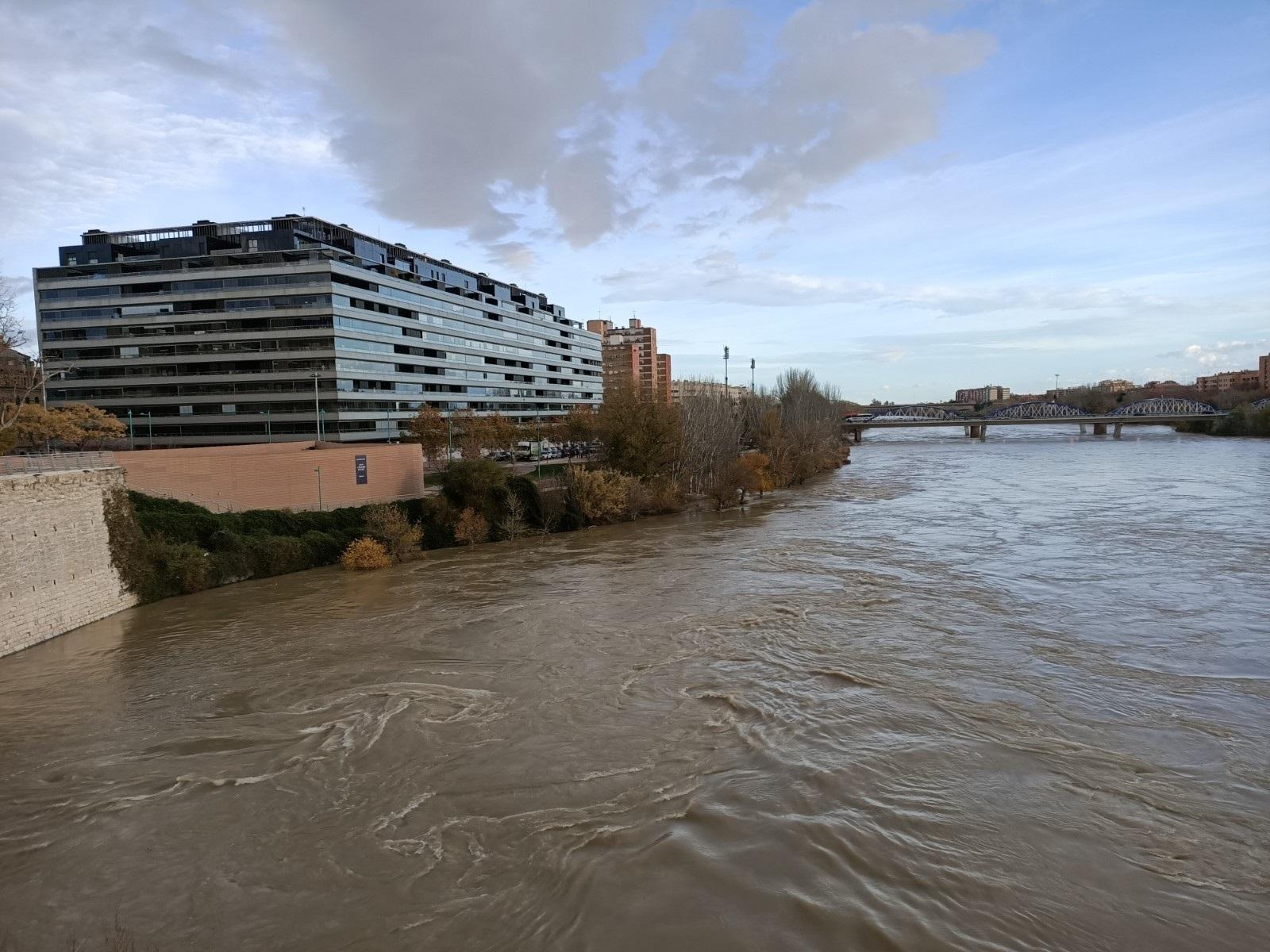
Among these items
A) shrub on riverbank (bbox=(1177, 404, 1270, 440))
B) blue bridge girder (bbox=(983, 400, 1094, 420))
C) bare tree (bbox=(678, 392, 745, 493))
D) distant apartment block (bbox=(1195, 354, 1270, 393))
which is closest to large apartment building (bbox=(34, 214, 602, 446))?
bare tree (bbox=(678, 392, 745, 493))

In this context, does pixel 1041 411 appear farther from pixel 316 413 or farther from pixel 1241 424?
pixel 316 413

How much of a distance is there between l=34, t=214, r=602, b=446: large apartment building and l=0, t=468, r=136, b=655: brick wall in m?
37.3

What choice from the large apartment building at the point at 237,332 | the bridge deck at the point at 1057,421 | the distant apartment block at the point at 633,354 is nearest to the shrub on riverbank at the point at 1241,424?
the bridge deck at the point at 1057,421

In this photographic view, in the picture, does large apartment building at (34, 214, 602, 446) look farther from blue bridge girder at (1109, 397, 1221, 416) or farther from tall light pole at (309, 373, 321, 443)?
blue bridge girder at (1109, 397, 1221, 416)

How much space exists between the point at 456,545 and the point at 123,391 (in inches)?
1968

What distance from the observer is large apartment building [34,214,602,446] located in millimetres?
59938

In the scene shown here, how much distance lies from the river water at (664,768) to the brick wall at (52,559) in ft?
2.33

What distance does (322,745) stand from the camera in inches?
432

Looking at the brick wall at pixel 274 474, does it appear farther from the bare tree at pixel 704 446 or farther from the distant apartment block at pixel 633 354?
the distant apartment block at pixel 633 354

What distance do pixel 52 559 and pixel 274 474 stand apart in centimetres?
968

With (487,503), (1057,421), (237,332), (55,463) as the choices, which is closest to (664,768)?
(55,463)

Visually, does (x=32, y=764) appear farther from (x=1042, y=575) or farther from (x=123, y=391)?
(x=123, y=391)

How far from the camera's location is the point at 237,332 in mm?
60812

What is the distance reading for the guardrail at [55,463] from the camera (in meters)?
19.0
